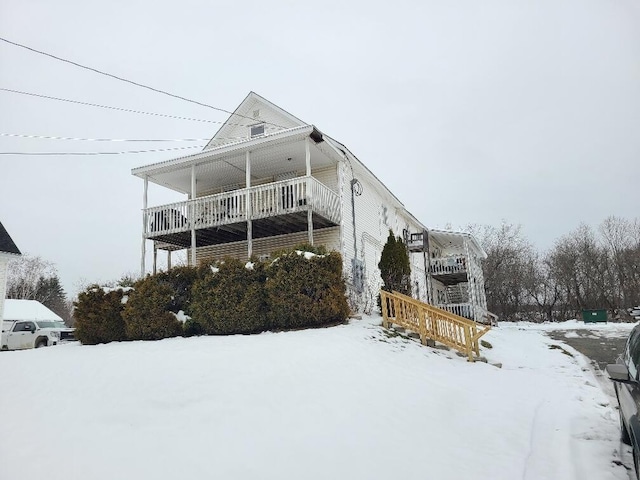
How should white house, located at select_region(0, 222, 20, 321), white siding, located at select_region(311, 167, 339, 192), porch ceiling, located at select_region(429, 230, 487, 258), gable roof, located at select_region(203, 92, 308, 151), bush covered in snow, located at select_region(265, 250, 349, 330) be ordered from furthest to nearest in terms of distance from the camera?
porch ceiling, located at select_region(429, 230, 487, 258) → gable roof, located at select_region(203, 92, 308, 151) → white siding, located at select_region(311, 167, 339, 192) → white house, located at select_region(0, 222, 20, 321) → bush covered in snow, located at select_region(265, 250, 349, 330)

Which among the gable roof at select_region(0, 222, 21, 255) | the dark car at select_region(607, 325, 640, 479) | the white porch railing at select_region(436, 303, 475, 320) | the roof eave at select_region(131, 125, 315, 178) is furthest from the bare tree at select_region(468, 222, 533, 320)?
the dark car at select_region(607, 325, 640, 479)

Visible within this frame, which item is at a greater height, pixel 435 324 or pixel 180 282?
pixel 180 282

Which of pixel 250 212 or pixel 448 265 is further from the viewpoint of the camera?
pixel 448 265

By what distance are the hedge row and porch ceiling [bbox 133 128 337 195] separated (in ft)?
16.3

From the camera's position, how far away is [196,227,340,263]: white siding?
52.6 ft

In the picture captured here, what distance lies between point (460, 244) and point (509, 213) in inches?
814

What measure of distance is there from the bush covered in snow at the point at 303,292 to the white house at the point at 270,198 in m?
2.31

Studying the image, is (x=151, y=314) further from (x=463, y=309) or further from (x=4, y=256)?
(x=463, y=309)

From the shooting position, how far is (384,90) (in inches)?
827

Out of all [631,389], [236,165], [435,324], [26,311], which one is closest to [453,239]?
[236,165]

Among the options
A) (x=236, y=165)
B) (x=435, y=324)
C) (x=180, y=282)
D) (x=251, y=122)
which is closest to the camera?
(x=435, y=324)

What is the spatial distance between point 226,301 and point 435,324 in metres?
5.14

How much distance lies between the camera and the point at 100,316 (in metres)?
12.1

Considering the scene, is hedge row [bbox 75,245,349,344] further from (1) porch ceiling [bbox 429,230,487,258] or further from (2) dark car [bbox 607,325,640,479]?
(1) porch ceiling [bbox 429,230,487,258]
